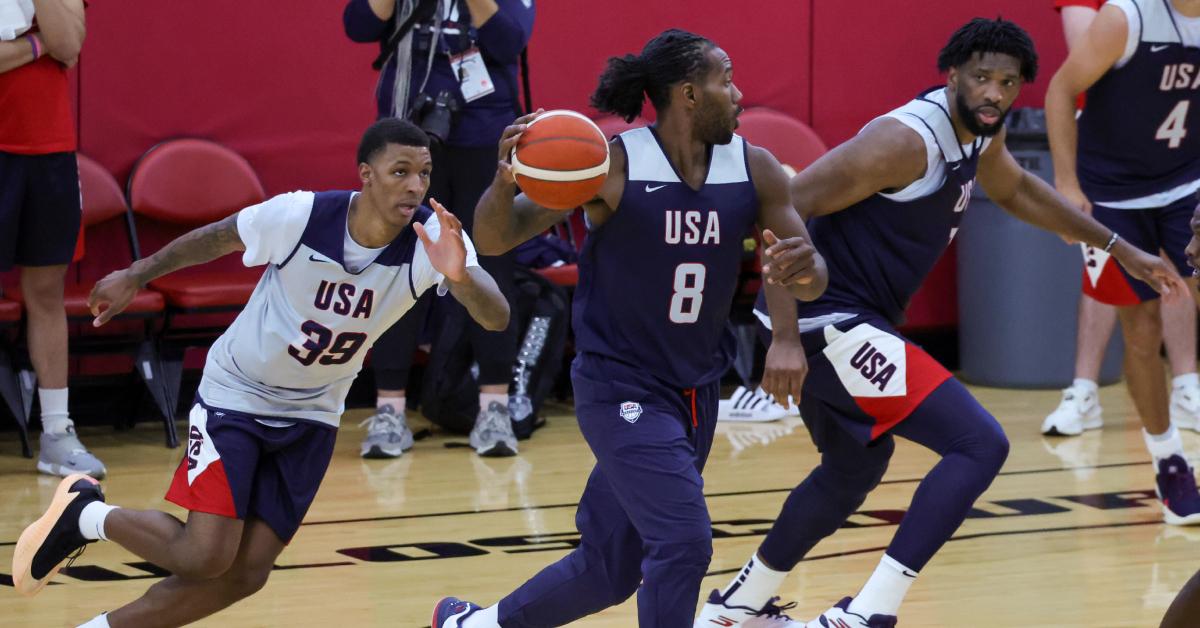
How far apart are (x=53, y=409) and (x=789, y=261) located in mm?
3993

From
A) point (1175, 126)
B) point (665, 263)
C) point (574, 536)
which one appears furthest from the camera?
point (1175, 126)

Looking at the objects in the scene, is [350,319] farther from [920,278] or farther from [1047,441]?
[1047,441]

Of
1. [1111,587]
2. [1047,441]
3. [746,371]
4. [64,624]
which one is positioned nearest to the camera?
[64,624]

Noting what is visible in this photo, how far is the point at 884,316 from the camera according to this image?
4777mm

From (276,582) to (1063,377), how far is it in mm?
5133

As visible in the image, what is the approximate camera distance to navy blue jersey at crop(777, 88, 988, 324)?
4.71 m

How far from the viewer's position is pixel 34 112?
22.0 feet

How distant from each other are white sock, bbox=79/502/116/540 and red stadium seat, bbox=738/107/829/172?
199 inches

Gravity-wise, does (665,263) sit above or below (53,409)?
above

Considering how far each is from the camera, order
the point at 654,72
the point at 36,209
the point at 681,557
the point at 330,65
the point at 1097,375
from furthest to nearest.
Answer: the point at 330,65
the point at 1097,375
the point at 36,209
the point at 654,72
the point at 681,557

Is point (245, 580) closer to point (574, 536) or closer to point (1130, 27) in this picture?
point (574, 536)

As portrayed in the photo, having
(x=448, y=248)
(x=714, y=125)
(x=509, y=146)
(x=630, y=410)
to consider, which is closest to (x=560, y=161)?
(x=509, y=146)

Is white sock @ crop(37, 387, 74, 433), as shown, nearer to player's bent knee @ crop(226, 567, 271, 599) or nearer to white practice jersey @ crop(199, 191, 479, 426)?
white practice jersey @ crop(199, 191, 479, 426)

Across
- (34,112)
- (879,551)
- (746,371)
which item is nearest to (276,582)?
(879,551)
